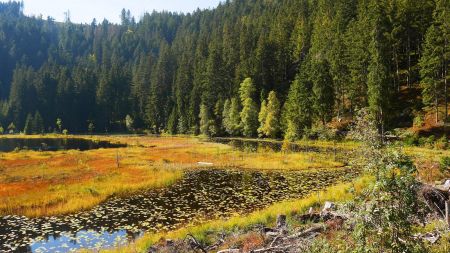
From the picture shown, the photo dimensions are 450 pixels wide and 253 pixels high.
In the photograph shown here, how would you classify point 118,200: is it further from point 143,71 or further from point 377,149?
point 143,71

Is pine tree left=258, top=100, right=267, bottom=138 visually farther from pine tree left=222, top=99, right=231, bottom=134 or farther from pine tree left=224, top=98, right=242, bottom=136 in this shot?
pine tree left=222, top=99, right=231, bottom=134

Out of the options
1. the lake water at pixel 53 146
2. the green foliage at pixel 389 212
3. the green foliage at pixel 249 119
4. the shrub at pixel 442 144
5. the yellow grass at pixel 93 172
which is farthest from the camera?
the green foliage at pixel 249 119

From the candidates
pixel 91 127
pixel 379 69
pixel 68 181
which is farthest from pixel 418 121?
pixel 91 127

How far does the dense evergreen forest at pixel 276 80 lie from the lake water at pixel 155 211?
89.7ft

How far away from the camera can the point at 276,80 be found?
108688 mm

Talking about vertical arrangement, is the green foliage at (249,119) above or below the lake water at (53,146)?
above

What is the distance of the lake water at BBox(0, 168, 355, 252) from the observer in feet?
70.6

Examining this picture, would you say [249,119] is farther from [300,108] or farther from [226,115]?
[300,108]

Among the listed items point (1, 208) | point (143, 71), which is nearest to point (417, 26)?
point (1, 208)

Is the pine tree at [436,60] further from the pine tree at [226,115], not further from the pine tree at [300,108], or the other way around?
the pine tree at [226,115]

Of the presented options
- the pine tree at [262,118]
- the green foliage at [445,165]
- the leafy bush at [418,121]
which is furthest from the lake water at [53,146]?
the green foliage at [445,165]

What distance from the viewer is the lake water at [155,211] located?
21516 mm

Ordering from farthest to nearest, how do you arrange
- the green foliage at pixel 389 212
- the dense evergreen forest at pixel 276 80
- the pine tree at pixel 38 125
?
the pine tree at pixel 38 125
the dense evergreen forest at pixel 276 80
the green foliage at pixel 389 212

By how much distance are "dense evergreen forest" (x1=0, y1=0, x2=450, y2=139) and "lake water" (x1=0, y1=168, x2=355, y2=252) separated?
27327 mm
